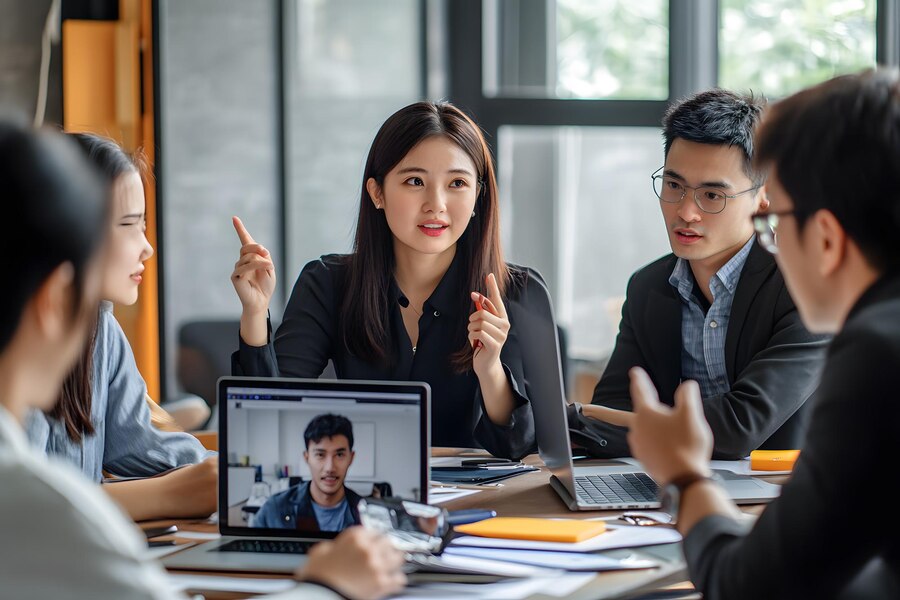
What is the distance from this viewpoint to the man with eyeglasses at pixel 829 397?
1044mm

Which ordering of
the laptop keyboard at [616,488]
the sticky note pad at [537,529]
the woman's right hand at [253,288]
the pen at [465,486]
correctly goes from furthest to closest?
the woman's right hand at [253,288] < the pen at [465,486] < the laptop keyboard at [616,488] < the sticky note pad at [537,529]

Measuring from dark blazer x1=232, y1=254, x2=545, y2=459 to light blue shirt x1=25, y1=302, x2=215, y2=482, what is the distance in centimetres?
28

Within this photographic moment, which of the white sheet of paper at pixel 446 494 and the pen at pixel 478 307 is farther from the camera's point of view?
the pen at pixel 478 307

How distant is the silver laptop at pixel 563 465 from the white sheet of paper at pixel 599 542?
14 centimetres

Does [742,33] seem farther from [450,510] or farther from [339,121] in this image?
[450,510]

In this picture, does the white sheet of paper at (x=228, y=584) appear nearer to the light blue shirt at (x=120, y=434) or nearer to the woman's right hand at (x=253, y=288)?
the light blue shirt at (x=120, y=434)

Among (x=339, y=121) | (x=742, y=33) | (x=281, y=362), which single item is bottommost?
(x=281, y=362)

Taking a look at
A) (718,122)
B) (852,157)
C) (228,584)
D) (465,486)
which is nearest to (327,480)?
(228,584)

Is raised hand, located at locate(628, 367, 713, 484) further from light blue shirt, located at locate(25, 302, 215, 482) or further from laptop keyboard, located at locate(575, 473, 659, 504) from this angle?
light blue shirt, located at locate(25, 302, 215, 482)

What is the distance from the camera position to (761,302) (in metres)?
2.25

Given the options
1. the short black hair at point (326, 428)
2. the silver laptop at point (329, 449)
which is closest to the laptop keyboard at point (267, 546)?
the silver laptop at point (329, 449)

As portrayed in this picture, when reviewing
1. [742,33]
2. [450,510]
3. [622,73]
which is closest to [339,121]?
[622,73]

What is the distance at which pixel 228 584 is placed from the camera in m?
1.35

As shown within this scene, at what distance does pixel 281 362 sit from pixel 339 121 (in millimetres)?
2145
